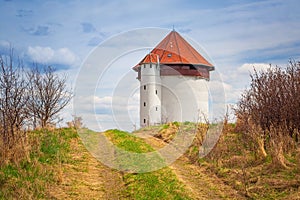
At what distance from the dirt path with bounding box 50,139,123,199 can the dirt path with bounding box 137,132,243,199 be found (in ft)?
5.78

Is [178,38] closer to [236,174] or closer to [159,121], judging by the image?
[159,121]

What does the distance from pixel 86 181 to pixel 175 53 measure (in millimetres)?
30492

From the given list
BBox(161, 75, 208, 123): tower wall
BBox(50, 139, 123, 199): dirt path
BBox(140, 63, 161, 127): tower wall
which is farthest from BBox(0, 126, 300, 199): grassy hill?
BBox(161, 75, 208, 123): tower wall

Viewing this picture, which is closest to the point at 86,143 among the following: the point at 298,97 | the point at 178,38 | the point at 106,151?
the point at 106,151

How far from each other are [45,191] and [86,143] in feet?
21.8

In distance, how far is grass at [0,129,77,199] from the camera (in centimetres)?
837

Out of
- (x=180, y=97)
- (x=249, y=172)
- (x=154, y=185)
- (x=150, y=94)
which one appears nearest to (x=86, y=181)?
(x=154, y=185)

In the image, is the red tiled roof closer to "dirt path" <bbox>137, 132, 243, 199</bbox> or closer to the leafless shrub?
the leafless shrub

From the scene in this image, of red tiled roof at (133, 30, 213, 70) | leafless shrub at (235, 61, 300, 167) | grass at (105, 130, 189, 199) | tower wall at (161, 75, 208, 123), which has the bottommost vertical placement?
grass at (105, 130, 189, 199)

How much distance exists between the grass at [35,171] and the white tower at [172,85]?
24545 millimetres

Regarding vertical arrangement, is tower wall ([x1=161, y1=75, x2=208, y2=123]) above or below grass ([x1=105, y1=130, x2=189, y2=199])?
above

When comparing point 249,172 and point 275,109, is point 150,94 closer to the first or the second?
point 275,109

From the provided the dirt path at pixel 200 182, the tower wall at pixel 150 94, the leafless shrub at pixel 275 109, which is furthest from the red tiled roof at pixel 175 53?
the dirt path at pixel 200 182

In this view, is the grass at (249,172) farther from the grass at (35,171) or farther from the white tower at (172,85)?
the white tower at (172,85)
